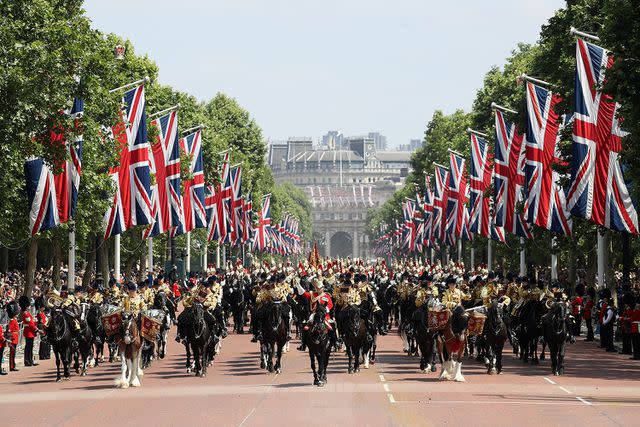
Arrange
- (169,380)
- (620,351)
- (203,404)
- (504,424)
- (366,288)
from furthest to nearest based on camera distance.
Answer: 1. (620,351)
2. (366,288)
3. (169,380)
4. (203,404)
5. (504,424)

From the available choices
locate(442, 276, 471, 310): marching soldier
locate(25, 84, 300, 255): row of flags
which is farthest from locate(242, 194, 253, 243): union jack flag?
locate(442, 276, 471, 310): marching soldier

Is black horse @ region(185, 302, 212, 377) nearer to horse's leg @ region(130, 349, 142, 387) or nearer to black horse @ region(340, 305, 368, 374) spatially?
horse's leg @ region(130, 349, 142, 387)

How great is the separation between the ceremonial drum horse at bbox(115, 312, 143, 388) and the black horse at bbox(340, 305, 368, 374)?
204 inches

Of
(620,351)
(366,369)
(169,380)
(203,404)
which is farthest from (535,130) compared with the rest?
(203,404)

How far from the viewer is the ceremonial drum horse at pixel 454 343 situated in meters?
32.0

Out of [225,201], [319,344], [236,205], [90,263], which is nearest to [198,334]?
[319,344]

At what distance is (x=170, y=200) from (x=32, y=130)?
1858 cm

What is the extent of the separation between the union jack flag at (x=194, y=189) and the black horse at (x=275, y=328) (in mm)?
28405

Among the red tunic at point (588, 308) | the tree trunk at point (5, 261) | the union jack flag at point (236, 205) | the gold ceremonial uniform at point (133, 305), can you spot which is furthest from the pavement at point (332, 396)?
the tree trunk at point (5, 261)

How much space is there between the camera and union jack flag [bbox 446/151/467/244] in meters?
75.0

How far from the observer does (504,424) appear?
23.2 m

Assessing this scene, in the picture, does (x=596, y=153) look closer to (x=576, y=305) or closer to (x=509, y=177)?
(x=576, y=305)

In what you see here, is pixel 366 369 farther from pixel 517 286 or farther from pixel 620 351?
pixel 620 351

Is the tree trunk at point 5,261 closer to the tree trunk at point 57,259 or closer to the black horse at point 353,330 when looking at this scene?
the tree trunk at point 57,259
